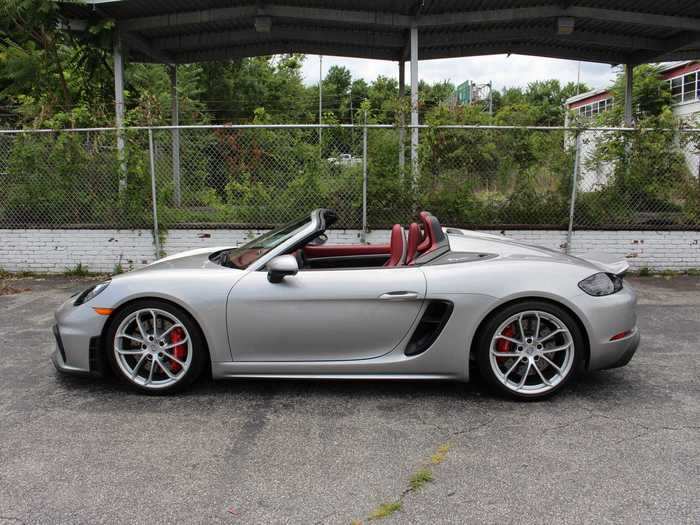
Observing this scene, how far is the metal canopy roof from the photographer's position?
10148 mm

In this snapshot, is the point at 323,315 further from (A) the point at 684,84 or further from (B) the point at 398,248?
(A) the point at 684,84

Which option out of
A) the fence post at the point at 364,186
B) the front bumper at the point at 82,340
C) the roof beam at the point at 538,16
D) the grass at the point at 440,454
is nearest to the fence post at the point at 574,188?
the fence post at the point at 364,186

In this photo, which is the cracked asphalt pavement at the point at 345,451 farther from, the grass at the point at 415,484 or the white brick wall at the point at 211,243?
the white brick wall at the point at 211,243

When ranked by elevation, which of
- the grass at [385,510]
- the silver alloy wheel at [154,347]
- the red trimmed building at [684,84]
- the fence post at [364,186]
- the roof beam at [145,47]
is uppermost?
the red trimmed building at [684,84]

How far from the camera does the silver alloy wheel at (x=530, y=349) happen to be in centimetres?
373

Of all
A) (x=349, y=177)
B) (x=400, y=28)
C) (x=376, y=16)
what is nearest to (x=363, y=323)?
(x=349, y=177)

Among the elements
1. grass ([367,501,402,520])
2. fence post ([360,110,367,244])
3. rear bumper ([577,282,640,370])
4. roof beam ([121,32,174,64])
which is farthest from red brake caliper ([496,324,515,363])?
roof beam ([121,32,174,64])

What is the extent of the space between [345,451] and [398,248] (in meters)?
1.55

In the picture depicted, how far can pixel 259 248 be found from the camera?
4262 mm

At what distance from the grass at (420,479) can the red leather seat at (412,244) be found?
4.90 feet

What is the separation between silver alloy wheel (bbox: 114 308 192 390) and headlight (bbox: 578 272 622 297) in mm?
2606

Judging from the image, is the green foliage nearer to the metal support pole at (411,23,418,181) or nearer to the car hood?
the metal support pole at (411,23,418,181)

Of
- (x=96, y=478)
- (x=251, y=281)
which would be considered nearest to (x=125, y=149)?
(x=251, y=281)

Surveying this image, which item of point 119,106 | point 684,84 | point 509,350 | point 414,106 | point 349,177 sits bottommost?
point 509,350
